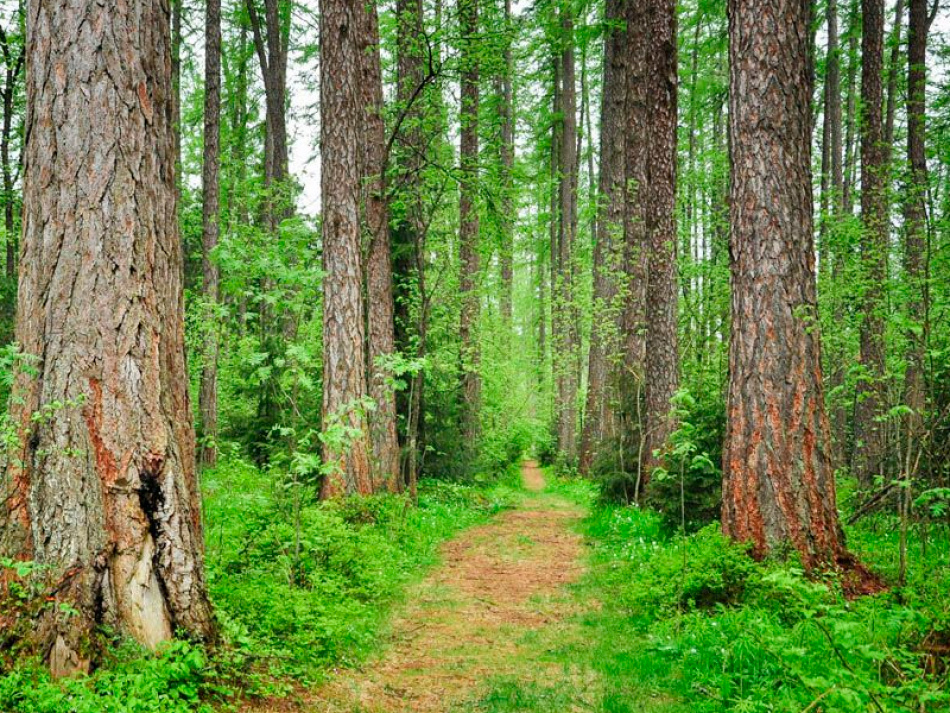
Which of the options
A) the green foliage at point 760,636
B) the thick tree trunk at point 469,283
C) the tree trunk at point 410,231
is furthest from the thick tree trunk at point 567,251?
the green foliage at point 760,636

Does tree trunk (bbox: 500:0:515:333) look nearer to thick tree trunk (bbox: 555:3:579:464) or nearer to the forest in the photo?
the forest

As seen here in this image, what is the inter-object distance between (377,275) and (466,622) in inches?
266

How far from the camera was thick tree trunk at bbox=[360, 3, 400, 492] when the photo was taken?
→ 1081 centimetres

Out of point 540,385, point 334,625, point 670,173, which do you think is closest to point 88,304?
point 334,625

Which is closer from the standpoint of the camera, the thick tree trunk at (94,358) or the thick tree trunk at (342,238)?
the thick tree trunk at (94,358)

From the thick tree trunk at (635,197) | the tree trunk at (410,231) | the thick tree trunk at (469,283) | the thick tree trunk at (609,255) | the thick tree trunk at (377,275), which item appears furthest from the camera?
the thick tree trunk at (469,283)

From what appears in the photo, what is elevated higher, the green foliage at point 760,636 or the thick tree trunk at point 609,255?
the thick tree trunk at point 609,255

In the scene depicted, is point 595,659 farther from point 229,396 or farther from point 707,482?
point 229,396

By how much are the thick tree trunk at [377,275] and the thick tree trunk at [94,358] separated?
6.97m

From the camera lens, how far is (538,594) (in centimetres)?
683

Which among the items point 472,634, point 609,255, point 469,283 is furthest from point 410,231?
point 472,634

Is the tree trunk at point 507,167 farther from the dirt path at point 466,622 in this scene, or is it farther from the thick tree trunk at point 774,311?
the dirt path at point 466,622

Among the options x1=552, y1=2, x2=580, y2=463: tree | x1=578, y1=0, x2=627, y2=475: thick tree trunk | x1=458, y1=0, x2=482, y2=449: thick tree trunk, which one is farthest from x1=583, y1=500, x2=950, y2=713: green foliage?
x1=552, y1=2, x2=580, y2=463: tree

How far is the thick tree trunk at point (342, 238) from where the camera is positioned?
30.1ft
